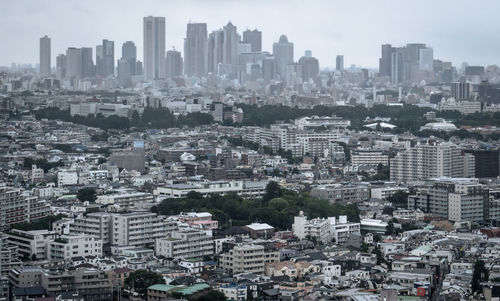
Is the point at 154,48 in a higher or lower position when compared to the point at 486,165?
higher

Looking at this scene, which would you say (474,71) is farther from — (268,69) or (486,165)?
(486,165)

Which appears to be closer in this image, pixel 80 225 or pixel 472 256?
pixel 472 256

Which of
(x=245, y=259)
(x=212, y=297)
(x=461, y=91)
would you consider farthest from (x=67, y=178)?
(x=461, y=91)

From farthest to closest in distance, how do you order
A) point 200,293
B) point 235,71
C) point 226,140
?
point 235,71 → point 226,140 → point 200,293

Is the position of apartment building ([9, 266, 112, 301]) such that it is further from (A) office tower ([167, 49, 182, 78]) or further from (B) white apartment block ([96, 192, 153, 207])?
(A) office tower ([167, 49, 182, 78])

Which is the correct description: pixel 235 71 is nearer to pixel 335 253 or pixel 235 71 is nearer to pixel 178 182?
pixel 178 182

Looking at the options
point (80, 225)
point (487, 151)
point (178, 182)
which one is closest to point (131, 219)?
point (80, 225)

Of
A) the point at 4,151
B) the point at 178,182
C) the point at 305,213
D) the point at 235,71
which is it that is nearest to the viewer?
the point at 305,213
